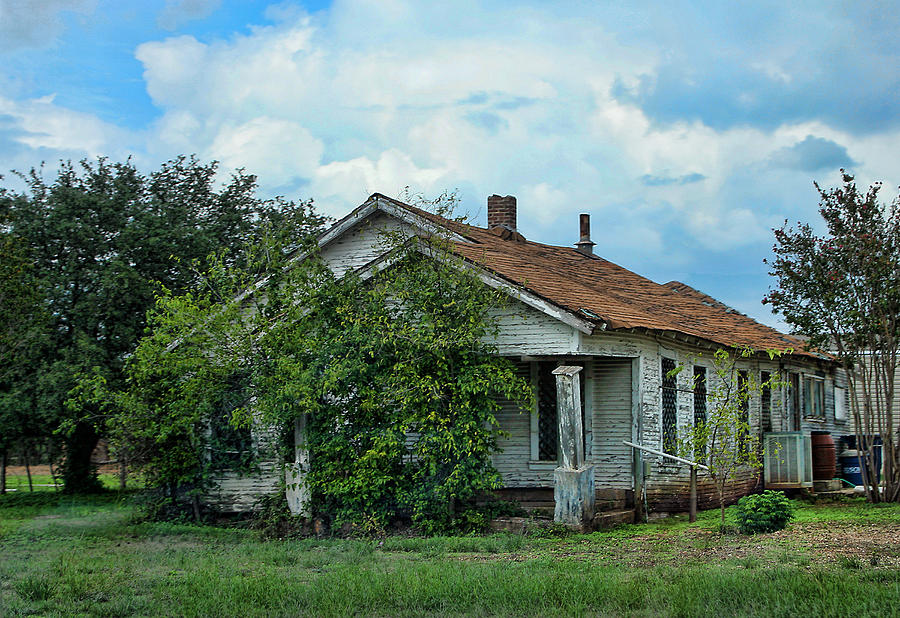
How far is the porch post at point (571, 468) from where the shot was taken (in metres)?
14.4

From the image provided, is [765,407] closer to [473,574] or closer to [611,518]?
[611,518]

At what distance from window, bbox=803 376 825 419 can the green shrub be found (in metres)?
11.8

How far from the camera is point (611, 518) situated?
15.2 metres

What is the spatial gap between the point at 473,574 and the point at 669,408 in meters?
9.01

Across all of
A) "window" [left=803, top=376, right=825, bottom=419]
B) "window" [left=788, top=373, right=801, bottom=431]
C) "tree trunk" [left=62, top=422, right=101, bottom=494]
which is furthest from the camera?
"tree trunk" [left=62, top=422, right=101, bottom=494]

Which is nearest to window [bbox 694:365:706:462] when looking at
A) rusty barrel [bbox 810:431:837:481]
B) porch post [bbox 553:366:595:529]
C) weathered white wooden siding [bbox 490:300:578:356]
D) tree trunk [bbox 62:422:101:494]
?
rusty barrel [bbox 810:431:837:481]

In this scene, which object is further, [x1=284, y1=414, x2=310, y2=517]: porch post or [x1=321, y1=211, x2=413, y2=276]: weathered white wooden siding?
[x1=321, y1=211, x2=413, y2=276]: weathered white wooden siding

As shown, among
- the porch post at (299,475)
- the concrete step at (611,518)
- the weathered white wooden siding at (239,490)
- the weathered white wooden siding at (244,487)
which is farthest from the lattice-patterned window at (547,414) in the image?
the weathered white wooden siding at (239,490)

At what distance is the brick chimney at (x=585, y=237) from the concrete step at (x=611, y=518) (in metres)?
12.2

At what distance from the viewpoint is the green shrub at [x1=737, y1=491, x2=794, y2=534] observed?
13.4 metres

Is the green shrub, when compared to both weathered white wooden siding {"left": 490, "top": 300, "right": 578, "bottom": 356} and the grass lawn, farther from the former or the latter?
weathered white wooden siding {"left": 490, "top": 300, "right": 578, "bottom": 356}

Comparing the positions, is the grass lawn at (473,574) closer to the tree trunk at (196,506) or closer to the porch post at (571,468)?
the porch post at (571,468)

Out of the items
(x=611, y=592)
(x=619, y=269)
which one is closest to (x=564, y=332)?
(x=611, y=592)

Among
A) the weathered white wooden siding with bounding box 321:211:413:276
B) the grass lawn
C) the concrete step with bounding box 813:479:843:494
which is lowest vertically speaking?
the grass lawn
